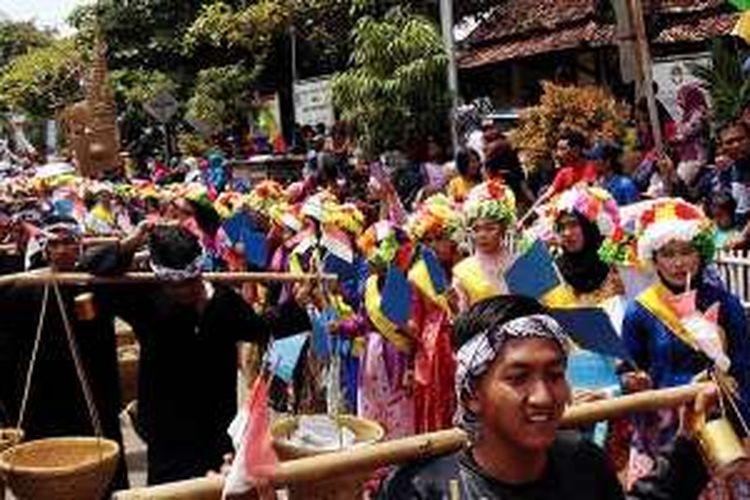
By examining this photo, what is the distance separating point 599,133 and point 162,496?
9.83 meters

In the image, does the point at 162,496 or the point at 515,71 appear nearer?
the point at 162,496

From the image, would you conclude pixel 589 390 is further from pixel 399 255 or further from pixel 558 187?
pixel 558 187

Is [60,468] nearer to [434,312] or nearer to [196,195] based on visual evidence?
[434,312]

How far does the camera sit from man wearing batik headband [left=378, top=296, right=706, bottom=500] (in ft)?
8.71

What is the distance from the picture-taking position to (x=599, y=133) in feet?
39.6

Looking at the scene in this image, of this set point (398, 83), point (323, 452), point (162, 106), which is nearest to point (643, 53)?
point (323, 452)

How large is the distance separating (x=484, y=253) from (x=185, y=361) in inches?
71.0

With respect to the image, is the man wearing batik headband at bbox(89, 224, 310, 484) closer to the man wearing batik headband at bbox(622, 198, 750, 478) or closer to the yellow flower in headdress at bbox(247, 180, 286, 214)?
the man wearing batik headband at bbox(622, 198, 750, 478)

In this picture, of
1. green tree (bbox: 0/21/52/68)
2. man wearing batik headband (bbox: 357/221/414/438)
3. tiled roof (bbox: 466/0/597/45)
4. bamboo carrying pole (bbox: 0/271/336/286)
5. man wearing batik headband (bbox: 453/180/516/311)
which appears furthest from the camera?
green tree (bbox: 0/21/52/68)

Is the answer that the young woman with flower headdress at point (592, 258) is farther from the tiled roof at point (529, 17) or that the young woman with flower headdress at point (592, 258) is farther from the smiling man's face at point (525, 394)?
the tiled roof at point (529, 17)

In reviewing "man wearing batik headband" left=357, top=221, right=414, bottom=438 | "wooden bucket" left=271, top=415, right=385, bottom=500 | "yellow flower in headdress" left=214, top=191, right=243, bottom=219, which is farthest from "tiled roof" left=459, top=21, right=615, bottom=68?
"wooden bucket" left=271, top=415, right=385, bottom=500

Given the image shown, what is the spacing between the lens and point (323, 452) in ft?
11.0

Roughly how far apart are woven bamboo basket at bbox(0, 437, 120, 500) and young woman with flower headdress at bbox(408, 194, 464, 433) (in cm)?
232

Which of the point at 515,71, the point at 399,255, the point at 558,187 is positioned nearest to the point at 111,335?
the point at 399,255
